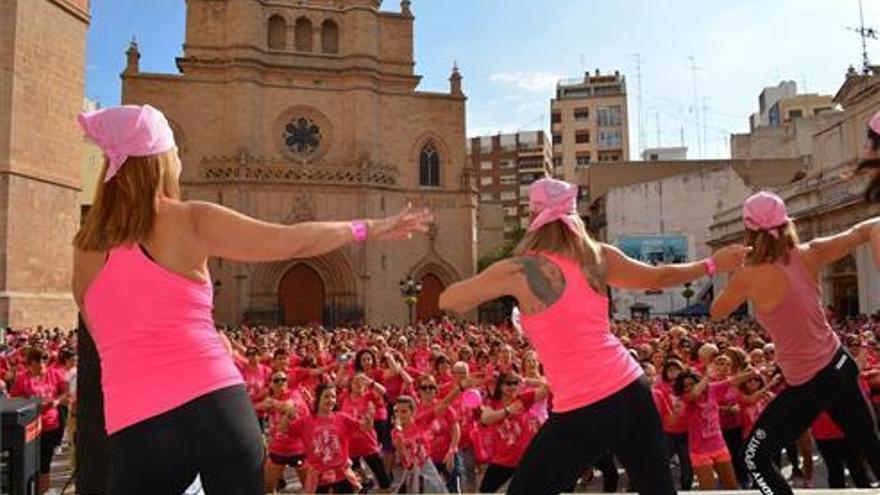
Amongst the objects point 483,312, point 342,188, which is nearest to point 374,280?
point 342,188

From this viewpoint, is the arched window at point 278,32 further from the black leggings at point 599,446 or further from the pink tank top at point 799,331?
the black leggings at point 599,446

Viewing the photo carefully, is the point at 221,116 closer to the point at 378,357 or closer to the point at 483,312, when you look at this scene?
the point at 483,312

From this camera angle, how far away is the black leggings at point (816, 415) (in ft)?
12.9

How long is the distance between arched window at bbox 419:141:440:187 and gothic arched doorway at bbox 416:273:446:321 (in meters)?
Result: 4.92

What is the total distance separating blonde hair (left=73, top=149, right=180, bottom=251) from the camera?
94.5 inches

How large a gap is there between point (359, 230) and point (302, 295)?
119 feet

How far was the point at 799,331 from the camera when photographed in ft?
13.3

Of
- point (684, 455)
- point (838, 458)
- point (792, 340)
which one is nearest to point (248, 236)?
point (792, 340)

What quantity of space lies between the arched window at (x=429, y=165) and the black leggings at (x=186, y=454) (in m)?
38.3

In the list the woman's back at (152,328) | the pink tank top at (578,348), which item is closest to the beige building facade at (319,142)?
the pink tank top at (578,348)

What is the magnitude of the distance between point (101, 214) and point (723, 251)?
2798 mm

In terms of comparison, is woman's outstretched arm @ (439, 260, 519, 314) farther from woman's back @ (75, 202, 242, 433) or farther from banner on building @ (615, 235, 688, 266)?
banner on building @ (615, 235, 688, 266)

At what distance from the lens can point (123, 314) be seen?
2.39 m

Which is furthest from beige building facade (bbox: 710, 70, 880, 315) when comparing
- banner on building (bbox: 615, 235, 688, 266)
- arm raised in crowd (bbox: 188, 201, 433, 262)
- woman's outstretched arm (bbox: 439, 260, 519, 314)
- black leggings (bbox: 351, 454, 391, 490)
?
arm raised in crowd (bbox: 188, 201, 433, 262)
